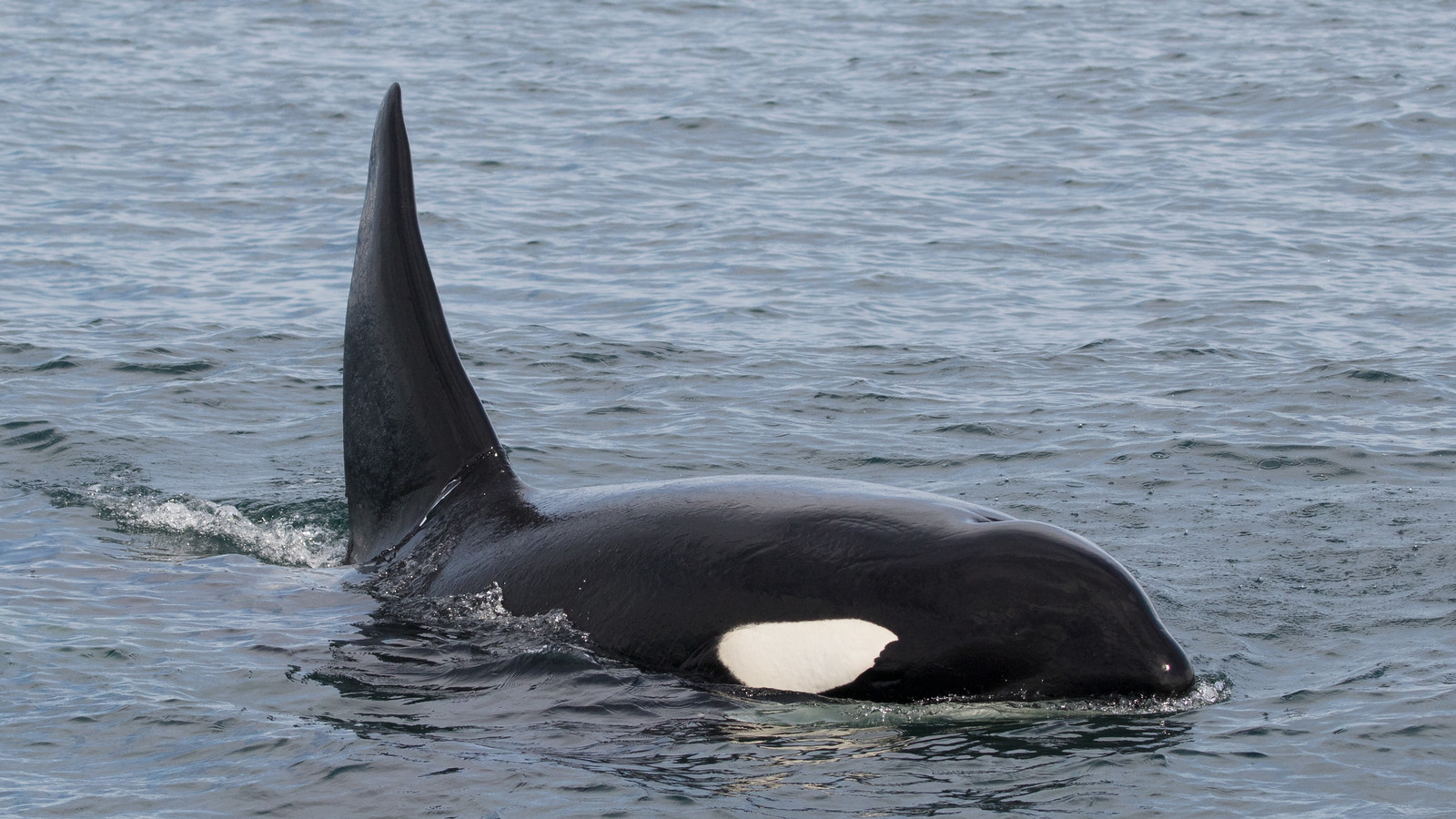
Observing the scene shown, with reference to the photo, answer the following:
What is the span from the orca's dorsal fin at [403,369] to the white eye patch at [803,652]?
6.65 ft

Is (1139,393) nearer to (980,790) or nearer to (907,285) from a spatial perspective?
(907,285)

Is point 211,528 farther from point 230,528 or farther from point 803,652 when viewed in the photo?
point 803,652

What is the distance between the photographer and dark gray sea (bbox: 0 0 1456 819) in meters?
6.38

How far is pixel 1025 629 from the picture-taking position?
6223 mm

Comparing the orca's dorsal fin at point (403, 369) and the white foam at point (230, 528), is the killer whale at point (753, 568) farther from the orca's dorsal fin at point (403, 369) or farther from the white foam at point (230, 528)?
the white foam at point (230, 528)

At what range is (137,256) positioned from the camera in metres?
20.3

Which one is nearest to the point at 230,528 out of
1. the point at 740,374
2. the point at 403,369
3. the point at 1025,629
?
the point at 403,369

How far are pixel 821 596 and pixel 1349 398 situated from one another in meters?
8.91

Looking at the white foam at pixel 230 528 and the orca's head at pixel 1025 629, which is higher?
the orca's head at pixel 1025 629

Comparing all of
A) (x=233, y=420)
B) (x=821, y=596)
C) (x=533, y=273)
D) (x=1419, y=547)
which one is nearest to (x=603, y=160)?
(x=533, y=273)

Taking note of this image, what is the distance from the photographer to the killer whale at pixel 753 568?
6258 millimetres

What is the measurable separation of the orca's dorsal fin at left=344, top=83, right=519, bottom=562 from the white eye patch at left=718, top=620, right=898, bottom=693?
203 centimetres

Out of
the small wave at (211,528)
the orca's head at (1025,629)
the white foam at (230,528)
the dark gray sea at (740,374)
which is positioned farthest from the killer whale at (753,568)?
the white foam at (230,528)

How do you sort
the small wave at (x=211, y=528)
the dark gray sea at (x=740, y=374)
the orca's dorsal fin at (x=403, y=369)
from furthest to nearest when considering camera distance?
the small wave at (x=211, y=528) → the orca's dorsal fin at (x=403, y=369) → the dark gray sea at (x=740, y=374)
